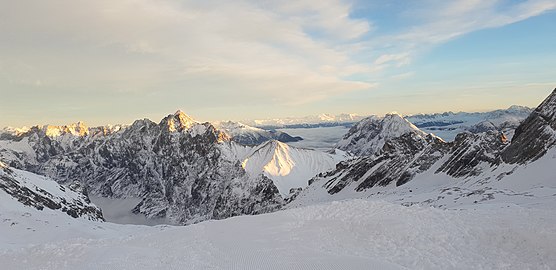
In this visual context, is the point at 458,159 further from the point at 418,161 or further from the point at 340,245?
the point at 340,245

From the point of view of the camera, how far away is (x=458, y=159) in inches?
3457

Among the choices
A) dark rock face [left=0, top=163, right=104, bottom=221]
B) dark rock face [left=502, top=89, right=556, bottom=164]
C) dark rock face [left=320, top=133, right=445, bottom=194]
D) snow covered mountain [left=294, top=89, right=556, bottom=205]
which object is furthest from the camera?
dark rock face [left=0, top=163, right=104, bottom=221]

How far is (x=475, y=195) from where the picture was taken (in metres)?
47.4

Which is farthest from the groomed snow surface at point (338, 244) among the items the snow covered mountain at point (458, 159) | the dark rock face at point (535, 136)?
the dark rock face at point (535, 136)

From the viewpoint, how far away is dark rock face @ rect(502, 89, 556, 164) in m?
64.8

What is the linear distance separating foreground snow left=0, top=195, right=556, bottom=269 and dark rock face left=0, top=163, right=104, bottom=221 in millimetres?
106485

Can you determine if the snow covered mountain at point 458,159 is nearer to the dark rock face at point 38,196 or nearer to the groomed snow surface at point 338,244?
the groomed snow surface at point 338,244

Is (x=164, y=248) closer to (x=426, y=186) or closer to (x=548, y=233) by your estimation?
(x=548, y=233)

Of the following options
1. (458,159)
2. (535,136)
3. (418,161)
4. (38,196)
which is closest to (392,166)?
(418,161)

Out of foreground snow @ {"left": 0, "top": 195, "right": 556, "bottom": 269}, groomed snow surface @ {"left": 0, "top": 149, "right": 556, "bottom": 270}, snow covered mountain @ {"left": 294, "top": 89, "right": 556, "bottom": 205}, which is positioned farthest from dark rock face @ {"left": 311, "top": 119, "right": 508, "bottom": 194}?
foreground snow @ {"left": 0, "top": 195, "right": 556, "bottom": 269}

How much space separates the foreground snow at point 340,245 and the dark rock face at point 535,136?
41032 mm

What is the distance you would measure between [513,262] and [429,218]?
27.3ft

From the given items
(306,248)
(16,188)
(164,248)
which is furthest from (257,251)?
(16,188)

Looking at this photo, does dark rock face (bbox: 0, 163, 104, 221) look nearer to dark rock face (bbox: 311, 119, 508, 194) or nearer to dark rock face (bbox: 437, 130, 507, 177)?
dark rock face (bbox: 311, 119, 508, 194)
